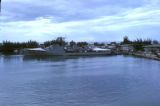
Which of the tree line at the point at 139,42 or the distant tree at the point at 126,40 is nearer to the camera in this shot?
the tree line at the point at 139,42

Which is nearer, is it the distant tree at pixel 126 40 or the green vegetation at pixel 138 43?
the green vegetation at pixel 138 43

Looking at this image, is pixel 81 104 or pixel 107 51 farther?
pixel 107 51

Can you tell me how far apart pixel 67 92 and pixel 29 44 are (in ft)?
278

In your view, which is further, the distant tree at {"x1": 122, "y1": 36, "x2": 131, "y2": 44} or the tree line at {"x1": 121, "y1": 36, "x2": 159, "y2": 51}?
the distant tree at {"x1": 122, "y1": 36, "x2": 131, "y2": 44}

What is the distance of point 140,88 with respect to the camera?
19.2 meters

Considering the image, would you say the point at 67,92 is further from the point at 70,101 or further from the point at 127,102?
the point at 127,102

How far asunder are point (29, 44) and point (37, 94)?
85164 mm

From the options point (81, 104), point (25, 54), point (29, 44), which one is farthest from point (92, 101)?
point (29, 44)

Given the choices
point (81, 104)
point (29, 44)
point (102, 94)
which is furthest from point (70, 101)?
point (29, 44)

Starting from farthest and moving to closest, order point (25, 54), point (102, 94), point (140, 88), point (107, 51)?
point (107, 51)
point (25, 54)
point (140, 88)
point (102, 94)

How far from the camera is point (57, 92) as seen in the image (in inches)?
700

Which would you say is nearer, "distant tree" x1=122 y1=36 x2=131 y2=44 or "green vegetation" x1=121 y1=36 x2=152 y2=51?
"green vegetation" x1=121 y1=36 x2=152 y2=51

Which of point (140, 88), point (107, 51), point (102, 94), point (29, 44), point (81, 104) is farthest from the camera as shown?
point (29, 44)

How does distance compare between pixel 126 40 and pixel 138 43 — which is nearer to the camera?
pixel 138 43
